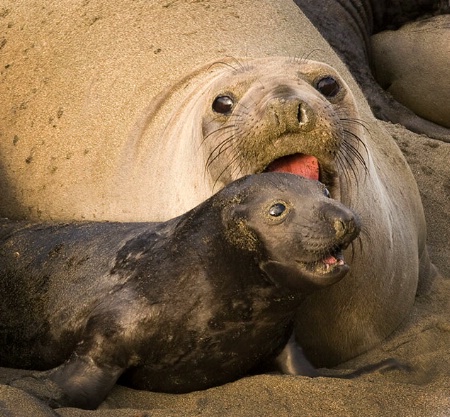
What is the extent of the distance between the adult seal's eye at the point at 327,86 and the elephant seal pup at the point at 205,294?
82 centimetres

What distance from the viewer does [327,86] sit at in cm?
496

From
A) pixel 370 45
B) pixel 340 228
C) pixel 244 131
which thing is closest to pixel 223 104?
pixel 244 131

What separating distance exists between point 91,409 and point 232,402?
1.49 feet

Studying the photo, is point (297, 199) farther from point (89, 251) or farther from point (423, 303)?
point (423, 303)

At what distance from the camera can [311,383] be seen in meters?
4.27

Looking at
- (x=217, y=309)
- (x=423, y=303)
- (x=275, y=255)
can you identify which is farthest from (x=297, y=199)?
(x=423, y=303)

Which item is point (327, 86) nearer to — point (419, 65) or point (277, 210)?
point (277, 210)

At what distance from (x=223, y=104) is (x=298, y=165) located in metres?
0.45

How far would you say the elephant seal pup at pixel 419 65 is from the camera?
8523 mm

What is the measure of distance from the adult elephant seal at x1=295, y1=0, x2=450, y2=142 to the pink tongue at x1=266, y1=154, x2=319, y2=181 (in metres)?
3.65

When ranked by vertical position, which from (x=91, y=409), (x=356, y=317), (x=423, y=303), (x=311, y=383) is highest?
(x=91, y=409)

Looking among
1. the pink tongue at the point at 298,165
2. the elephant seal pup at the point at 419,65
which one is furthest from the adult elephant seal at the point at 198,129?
the elephant seal pup at the point at 419,65

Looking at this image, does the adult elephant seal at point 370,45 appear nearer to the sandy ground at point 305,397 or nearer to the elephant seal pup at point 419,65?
the elephant seal pup at point 419,65

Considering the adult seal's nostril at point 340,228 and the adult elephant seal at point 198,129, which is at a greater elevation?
the adult seal's nostril at point 340,228
